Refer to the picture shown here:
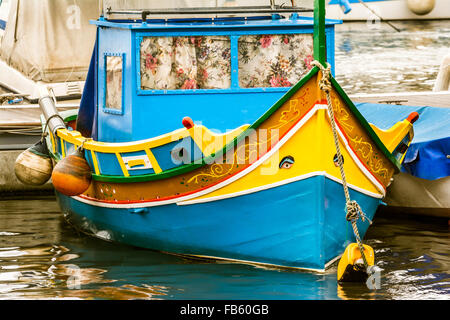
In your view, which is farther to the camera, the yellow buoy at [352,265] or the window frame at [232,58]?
the window frame at [232,58]

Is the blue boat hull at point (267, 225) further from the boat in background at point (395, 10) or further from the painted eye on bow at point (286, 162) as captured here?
the boat in background at point (395, 10)

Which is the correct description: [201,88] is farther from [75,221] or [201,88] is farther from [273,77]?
[75,221]

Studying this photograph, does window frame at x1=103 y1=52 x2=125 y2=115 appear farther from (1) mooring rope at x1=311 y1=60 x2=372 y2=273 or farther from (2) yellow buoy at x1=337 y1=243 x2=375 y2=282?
(2) yellow buoy at x1=337 y1=243 x2=375 y2=282

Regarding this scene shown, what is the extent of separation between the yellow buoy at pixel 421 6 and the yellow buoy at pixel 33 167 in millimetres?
32683

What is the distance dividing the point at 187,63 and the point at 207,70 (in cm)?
22

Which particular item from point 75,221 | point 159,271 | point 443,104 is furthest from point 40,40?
point 159,271

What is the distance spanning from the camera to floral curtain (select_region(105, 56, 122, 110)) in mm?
9430

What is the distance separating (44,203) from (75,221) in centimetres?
223

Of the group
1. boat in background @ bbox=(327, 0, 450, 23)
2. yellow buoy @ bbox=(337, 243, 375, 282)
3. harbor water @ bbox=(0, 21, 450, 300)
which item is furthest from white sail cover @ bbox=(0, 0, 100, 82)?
boat in background @ bbox=(327, 0, 450, 23)

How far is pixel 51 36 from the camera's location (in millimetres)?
15977

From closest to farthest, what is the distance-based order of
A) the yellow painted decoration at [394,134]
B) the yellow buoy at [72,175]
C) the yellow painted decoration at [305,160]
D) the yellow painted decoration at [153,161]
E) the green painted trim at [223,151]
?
the green painted trim at [223,151] < the yellow painted decoration at [305,160] < the yellow painted decoration at [153,161] < the yellow painted decoration at [394,134] < the yellow buoy at [72,175]

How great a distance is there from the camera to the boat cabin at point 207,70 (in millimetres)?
9086

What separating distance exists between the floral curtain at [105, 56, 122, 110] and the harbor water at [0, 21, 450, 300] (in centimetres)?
162

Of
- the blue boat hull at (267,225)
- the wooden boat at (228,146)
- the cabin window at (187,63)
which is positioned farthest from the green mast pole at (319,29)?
the cabin window at (187,63)
